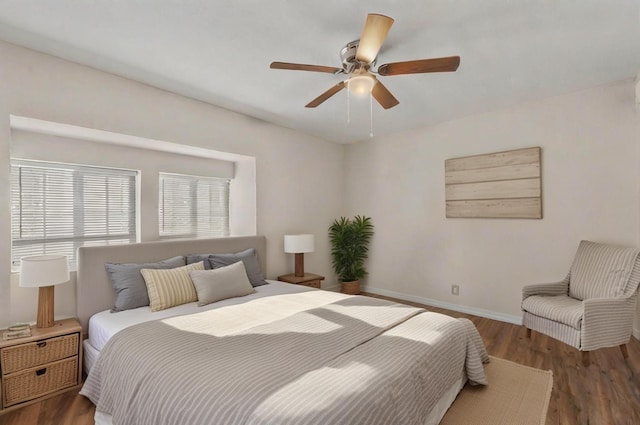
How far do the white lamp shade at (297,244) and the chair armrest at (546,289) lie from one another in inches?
97.2

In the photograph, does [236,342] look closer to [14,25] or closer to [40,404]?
[40,404]

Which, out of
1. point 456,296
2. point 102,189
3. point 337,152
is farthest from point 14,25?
point 456,296

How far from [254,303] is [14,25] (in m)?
2.60

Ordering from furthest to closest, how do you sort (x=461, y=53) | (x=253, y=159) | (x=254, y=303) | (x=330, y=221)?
(x=330, y=221) < (x=253, y=159) < (x=254, y=303) < (x=461, y=53)

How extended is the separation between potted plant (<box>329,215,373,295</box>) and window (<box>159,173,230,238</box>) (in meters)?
1.76

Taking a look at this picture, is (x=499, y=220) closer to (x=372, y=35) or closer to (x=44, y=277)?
(x=372, y=35)

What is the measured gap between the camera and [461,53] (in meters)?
2.54

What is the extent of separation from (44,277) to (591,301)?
13.9 feet

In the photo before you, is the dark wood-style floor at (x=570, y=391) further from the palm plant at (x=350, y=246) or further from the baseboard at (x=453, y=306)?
the palm plant at (x=350, y=246)

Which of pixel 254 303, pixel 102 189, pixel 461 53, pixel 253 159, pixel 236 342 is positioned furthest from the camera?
pixel 253 159

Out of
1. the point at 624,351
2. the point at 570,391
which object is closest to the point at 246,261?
the point at 570,391

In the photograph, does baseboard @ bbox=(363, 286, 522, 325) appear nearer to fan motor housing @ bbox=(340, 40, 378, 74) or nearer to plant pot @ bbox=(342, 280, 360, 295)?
plant pot @ bbox=(342, 280, 360, 295)

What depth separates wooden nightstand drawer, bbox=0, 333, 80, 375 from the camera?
7.11 ft

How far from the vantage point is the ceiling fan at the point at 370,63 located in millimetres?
1835
